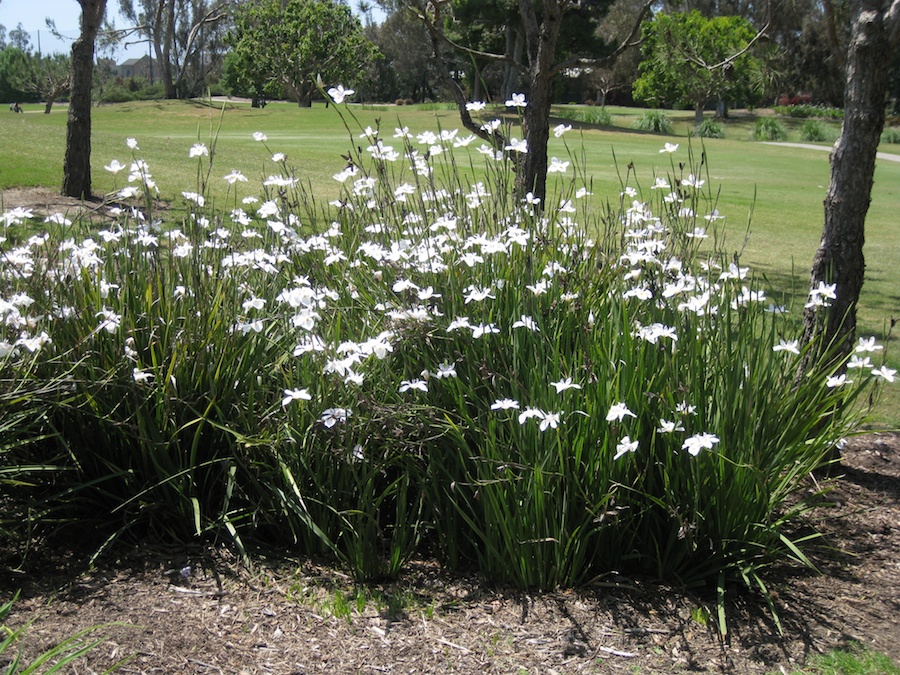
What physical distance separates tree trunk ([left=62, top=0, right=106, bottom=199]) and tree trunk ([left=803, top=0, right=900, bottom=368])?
29.5ft

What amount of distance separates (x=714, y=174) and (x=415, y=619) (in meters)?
20.1

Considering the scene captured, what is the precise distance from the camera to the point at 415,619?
10.4 ft

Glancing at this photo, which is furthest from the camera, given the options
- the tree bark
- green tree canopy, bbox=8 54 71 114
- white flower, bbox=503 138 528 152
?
green tree canopy, bbox=8 54 71 114

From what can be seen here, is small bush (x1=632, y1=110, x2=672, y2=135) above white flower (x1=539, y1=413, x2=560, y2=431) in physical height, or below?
above

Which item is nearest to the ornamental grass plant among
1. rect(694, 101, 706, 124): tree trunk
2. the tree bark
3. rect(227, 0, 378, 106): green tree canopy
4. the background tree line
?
the tree bark

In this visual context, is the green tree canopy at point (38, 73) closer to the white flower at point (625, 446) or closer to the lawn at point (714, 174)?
the lawn at point (714, 174)

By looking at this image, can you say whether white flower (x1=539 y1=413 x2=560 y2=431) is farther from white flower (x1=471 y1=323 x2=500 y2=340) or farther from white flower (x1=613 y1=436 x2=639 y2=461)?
white flower (x1=471 y1=323 x2=500 y2=340)

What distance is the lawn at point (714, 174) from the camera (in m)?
9.92

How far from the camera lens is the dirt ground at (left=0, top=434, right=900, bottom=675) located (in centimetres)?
293

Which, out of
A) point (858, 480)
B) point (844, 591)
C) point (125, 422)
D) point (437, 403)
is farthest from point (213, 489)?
point (858, 480)

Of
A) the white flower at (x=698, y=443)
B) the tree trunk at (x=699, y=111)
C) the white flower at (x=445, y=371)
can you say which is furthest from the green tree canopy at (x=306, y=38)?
the white flower at (x=698, y=443)

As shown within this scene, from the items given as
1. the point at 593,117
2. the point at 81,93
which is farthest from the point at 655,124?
the point at 81,93

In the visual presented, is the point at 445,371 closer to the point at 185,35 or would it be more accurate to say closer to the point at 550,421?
the point at 550,421

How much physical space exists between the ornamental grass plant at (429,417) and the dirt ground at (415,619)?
0.13 metres
